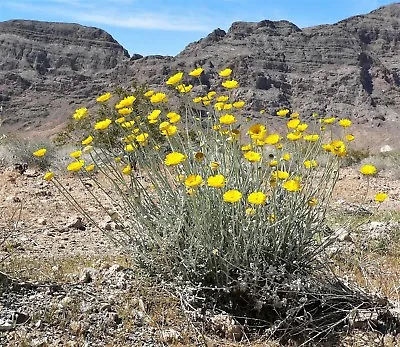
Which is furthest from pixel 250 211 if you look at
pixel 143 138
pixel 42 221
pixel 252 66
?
pixel 252 66

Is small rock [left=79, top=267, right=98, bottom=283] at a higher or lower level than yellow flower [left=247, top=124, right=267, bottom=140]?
lower

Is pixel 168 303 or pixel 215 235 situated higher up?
pixel 215 235

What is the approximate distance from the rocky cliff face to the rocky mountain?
0.59ft

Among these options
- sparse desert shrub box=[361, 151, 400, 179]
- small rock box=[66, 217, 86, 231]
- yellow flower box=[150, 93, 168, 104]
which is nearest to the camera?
yellow flower box=[150, 93, 168, 104]

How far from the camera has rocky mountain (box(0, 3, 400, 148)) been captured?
77688 mm

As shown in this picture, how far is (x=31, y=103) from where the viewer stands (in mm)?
84812

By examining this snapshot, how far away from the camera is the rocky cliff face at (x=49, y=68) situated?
82.5 metres

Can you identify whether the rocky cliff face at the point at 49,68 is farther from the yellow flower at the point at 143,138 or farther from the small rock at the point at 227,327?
the small rock at the point at 227,327

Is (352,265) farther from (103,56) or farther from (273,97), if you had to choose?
(103,56)

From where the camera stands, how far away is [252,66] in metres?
80.2

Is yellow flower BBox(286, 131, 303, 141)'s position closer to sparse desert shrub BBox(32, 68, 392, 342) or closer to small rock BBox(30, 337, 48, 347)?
sparse desert shrub BBox(32, 68, 392, 342)

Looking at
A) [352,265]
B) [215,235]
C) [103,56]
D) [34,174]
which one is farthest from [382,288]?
[103,56]

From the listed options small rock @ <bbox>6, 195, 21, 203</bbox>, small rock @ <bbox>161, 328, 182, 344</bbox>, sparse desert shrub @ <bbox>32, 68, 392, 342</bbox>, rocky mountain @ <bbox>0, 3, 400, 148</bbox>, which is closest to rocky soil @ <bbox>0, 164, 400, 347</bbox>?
small rock @ <bbox>161, 328, 182, 344</bbox>

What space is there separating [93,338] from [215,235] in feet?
3.16
